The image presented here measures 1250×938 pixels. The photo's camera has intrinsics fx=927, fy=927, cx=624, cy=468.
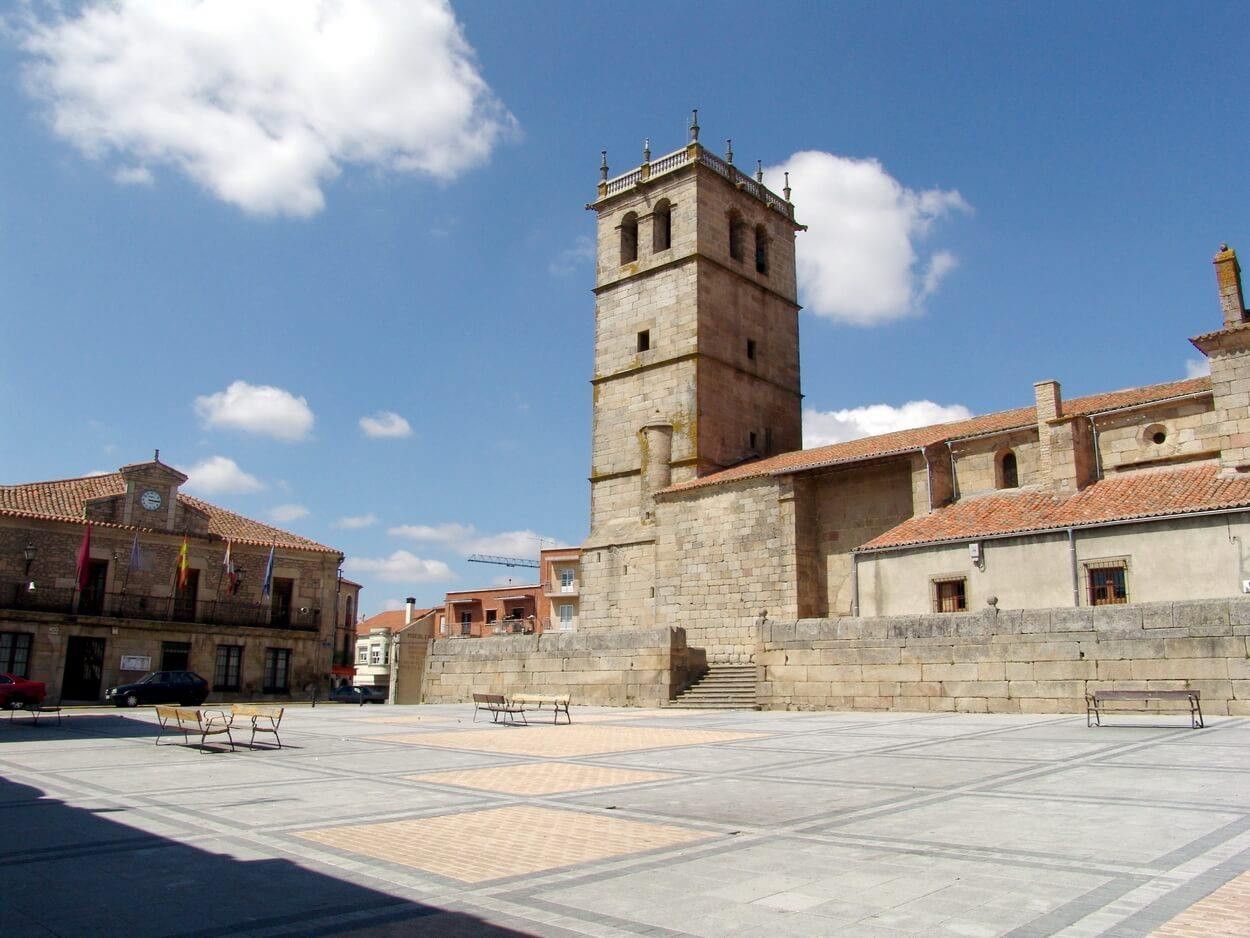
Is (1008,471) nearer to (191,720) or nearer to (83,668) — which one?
(191,720)

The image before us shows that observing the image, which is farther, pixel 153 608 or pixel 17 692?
pixel 153 608

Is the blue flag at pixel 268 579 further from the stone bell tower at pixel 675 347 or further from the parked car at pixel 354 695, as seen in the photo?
the stone bell tower at pixel 675 347

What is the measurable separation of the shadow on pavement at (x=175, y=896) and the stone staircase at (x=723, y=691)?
14155 millimetres

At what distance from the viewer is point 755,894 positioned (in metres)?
4.33

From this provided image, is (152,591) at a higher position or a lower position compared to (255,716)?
higher

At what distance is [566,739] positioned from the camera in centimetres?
1236

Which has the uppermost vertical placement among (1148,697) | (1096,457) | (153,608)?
(1096,457)

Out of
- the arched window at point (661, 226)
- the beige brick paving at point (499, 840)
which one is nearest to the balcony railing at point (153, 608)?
the arched window at point (661, 226)

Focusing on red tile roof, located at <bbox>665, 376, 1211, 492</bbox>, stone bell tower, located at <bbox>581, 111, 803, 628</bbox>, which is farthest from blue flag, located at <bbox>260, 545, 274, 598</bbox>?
red tile roof, located at <bbox>665, 376, 1211, 492</bbox>

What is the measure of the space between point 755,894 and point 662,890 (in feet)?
1.45

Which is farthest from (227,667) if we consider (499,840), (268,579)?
(499,840)

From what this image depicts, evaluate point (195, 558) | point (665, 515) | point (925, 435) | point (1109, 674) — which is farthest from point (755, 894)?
point (195, 558)

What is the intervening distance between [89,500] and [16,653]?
515 cm

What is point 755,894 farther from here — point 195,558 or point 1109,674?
point 195,558
